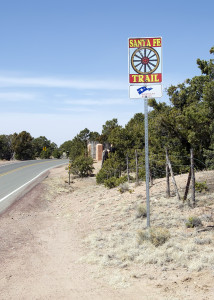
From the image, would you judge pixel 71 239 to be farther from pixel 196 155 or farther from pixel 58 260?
pixel 196 155

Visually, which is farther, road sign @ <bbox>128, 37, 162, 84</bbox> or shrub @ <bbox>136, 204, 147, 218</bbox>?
shrub @ <bbox>136, 204, 147, 218</bbox>

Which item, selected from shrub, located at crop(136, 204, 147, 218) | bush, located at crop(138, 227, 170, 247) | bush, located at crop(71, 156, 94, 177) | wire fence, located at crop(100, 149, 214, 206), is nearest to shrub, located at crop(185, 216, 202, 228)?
bush, located at crop(138, 227, 170, 247)

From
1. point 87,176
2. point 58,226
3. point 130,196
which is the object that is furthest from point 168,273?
point 87,176

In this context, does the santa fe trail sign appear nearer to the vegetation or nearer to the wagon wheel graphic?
the wagon wheel graphic

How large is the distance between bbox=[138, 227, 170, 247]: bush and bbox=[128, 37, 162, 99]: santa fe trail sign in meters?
4.35

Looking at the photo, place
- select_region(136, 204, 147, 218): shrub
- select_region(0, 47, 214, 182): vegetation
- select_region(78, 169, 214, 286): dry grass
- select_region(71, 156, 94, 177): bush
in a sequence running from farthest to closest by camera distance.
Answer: select_region(71, 156, 94, 177): bush
select_region(0, 47, 214, 182): vegetation
select_region(136, 204, 147, 218): shrub
select_region(78, 169, 214, 286): dry grass

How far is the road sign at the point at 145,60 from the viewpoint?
999 centimetres

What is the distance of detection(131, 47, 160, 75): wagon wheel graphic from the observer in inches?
395

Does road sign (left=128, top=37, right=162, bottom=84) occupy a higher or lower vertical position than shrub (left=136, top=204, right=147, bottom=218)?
higher

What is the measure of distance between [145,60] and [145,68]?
26cm

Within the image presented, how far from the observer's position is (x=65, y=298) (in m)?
6.33

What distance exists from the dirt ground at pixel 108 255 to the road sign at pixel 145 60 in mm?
5117

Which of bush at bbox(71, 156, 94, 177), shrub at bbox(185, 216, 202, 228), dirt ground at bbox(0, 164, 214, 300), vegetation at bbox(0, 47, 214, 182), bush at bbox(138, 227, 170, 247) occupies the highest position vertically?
vegetation at bbox(0, 47, 214, 182)

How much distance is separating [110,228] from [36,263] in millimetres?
3834
